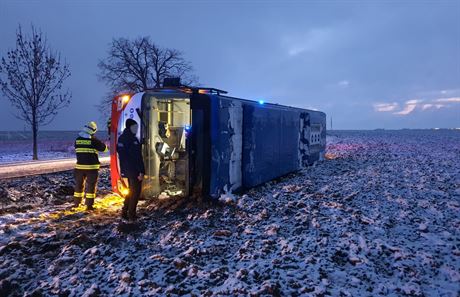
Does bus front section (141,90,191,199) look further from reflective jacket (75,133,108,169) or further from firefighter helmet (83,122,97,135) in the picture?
firefighter helmet (83,122,97,135)

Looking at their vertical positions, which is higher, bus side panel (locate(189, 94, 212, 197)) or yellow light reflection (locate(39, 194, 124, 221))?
bus side panel (locate(189, 94, 212, 197))

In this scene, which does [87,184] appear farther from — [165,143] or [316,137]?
[316,137]

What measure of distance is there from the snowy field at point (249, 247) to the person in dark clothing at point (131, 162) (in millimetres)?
502

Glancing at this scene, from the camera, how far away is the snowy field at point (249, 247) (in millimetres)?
4074

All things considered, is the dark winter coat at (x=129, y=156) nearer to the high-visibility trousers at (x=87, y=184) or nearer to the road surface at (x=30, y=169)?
the high-visibility trousers at (x=87, y=184)

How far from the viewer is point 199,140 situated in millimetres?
7523

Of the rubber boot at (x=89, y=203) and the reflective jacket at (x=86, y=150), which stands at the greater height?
the reflective jacket at (x=86, y=150)

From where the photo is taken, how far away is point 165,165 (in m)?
8.59

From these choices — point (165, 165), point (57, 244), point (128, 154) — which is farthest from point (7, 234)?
point (165, 165)

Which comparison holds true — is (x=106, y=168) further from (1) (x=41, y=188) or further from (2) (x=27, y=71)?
(2) (x=27, y=71)

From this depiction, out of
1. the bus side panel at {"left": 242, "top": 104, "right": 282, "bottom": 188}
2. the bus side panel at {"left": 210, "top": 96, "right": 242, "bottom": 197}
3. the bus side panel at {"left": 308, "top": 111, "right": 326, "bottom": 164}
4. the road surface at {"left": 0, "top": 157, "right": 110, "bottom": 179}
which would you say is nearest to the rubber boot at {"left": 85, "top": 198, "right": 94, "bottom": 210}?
the bus side panel at {"left": 210, "top": 96, "right": 242, "bottom": 197}

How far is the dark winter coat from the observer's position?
665cm

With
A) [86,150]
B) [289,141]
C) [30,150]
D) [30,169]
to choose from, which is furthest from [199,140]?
[30,150]

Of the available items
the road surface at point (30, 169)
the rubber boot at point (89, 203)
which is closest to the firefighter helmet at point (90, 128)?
the rubber boot at point (89, 203)
